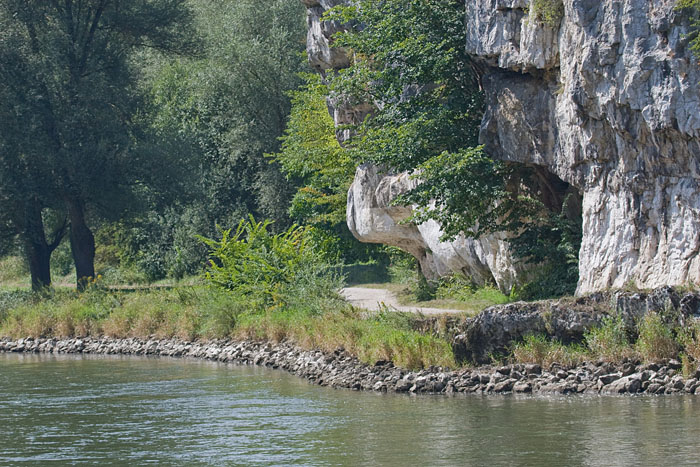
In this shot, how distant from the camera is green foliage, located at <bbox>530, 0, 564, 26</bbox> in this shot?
2278 centimetres

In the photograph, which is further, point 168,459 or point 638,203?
point 638,203

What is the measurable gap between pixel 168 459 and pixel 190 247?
119 ft

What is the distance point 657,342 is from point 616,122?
17.9ft

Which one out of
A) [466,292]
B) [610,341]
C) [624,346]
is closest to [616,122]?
Answer: [610,341]

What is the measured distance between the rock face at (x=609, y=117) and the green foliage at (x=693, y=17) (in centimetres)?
16

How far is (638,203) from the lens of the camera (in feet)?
70.0

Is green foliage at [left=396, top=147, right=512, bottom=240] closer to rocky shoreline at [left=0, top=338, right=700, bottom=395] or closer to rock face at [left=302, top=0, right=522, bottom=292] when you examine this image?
rock face at [left=302, top=0, right=522, bottom=292]

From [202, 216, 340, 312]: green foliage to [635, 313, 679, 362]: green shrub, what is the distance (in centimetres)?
1042

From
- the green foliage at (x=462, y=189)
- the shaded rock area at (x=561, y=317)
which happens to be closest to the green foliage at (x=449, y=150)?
the green foliage at (x=462, y=189)

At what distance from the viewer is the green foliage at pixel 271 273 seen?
27922 millimetres

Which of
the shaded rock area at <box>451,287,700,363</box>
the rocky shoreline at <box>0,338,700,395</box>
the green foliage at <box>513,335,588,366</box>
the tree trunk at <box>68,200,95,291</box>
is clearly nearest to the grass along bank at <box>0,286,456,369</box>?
the rocky shoreline at <box>0,338,700,395</box>

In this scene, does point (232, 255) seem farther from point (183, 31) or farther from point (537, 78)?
point (183, 31)

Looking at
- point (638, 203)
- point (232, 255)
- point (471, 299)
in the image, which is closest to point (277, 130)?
point (232, 255)

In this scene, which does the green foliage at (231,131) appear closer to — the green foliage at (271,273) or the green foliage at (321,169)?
the green foliage at (321,169)
